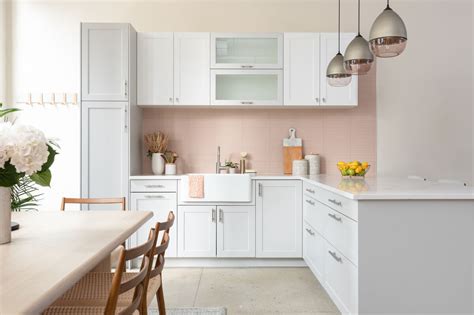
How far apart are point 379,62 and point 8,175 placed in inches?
159

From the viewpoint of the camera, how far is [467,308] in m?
2.12

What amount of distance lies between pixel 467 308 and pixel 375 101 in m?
2.75

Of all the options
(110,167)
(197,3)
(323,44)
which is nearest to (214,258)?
(110,167)

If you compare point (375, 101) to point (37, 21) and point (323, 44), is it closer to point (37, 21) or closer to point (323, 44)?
point (323, 44)

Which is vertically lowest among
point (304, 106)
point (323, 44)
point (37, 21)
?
point (304, 106)

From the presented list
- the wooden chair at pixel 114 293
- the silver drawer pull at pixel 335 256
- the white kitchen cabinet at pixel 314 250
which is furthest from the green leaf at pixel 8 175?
the white kitchen cabinet at pixel 314 250

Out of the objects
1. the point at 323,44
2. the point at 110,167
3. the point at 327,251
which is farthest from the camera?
the point at 323,44

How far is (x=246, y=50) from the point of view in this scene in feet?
13.3

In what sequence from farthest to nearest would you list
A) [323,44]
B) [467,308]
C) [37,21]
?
[37,21]
[323,44]
[467,308]

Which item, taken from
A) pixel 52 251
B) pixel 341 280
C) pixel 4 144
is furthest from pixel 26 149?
pixel 341 280

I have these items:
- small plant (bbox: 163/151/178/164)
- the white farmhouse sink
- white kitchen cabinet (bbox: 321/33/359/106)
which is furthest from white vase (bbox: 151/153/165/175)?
white kitchen cabinet (bbox: 321/33/359/106)

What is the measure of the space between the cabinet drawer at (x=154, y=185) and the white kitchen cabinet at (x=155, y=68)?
834 millimetres

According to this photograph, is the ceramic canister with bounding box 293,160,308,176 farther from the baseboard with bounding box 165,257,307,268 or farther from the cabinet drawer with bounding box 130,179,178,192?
the cabinet drawer with bounding box 130,179,178,192

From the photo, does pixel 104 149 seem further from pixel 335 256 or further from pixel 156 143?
pixel 335 256
